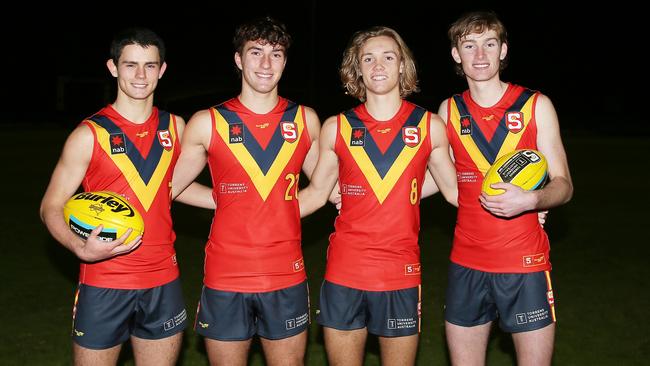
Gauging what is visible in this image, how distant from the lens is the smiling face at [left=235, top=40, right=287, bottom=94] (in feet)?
15.5

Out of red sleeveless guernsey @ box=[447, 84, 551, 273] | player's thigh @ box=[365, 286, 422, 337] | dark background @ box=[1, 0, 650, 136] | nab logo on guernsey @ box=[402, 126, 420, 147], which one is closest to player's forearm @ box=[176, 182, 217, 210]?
player's thigh @ box=[365, 286, 422, 337]

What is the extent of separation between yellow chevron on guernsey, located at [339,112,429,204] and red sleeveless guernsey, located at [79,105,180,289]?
126 cm

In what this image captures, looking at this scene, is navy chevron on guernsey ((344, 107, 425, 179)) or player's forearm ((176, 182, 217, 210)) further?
player's forearm ((176, 182, 217, 210))

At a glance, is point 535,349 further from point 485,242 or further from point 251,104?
point 251,104

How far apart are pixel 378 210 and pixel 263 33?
1.41m

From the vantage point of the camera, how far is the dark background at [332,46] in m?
48.2

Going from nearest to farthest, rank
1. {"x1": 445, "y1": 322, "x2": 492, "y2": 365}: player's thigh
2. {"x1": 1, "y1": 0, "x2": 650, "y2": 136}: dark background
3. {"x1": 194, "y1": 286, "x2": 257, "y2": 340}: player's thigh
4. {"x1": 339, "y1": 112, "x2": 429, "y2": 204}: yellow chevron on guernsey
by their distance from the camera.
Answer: {"x1": 194, "y1": 286, "x2": 257, "y2": 340}: player's thigh
{"x1": 339, "y1": 112, "x2": 429, "y2": 204}: yellow chevron on guernsey
{"x1": 445, "y1": 322, "x2": 492, "y2": 365}: player's thigh
{"x1": 1, "y1": 0, "x2": 650, "y2": 136}: dark background

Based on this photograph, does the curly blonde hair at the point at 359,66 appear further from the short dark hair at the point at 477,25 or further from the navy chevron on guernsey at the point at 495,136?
the navy chevron on guernsey at the point at 495,136

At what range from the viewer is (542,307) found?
4.71m

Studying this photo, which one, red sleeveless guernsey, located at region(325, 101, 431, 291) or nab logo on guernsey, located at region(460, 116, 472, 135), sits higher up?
nab logo on guernsey, located at region(460, 116, 472, 135)

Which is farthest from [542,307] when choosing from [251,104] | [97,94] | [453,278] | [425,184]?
[97,94]

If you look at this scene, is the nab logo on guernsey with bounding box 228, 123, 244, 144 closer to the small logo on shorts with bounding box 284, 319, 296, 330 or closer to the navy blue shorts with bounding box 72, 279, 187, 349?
the navy blue shorts with bounding box 72, 279, 187, 349

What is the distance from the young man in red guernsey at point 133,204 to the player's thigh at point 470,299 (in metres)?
1.86

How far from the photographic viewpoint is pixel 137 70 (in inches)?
182
